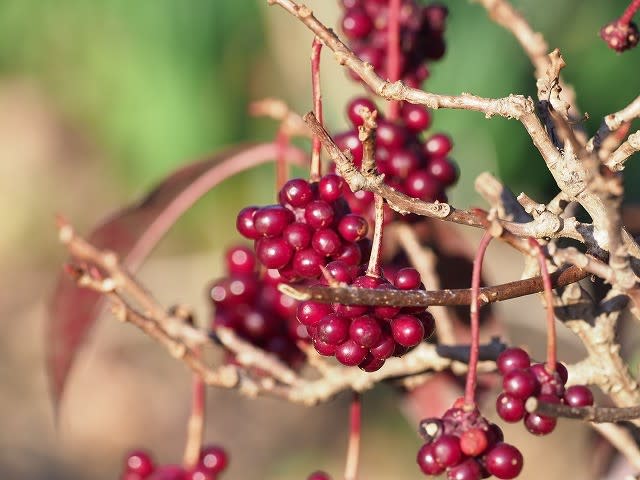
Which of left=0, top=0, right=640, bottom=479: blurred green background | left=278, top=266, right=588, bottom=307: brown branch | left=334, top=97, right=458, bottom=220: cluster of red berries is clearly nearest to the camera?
left=278, top=266, right=588, bottom=307: brown branch

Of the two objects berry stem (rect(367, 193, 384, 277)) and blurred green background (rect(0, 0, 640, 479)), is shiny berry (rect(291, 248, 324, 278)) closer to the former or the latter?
berry stem (rect(367, 193, 384, 277))

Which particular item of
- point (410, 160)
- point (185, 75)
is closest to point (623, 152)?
point (410, 160)

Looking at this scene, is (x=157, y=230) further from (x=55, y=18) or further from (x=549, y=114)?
(x=55, y=18)

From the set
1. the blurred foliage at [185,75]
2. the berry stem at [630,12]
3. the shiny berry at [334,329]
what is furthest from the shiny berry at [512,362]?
the blurred foliage at [185,75]

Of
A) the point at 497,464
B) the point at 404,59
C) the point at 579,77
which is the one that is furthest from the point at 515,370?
the point at 579,77

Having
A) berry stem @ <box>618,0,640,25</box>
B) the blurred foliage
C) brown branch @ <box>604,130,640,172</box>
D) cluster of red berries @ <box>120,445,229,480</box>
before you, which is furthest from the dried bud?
the blurred foliage

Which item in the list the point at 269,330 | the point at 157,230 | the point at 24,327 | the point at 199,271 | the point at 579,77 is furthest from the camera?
the point at 24,327

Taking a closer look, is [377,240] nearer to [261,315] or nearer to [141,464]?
[261,315]
